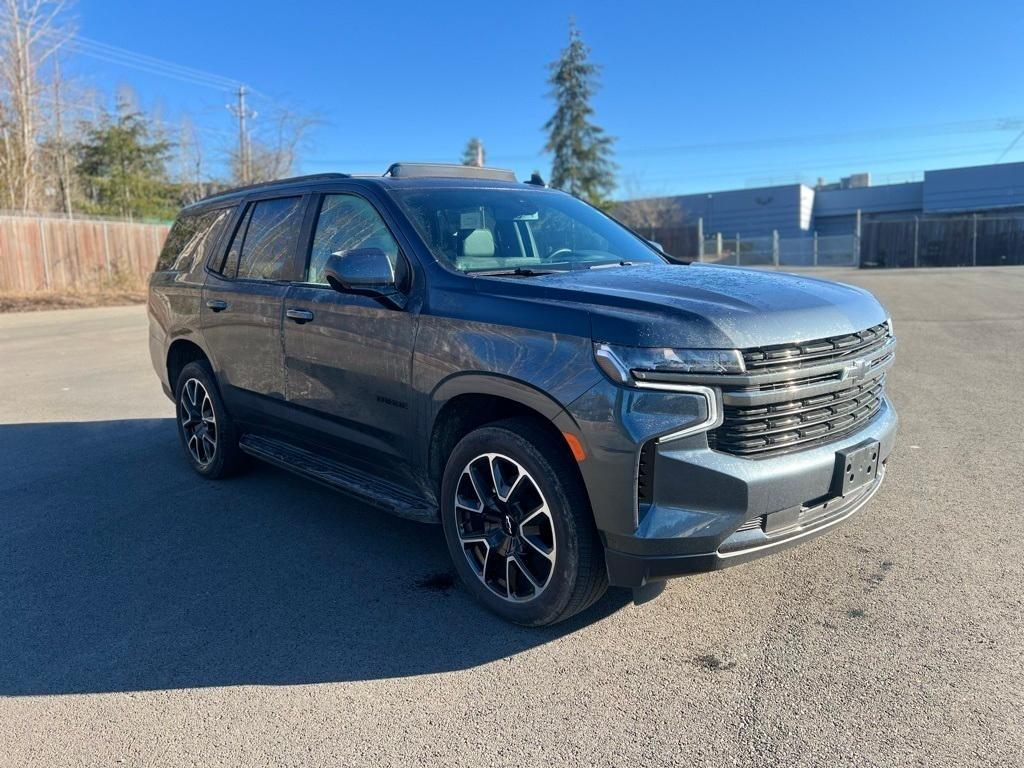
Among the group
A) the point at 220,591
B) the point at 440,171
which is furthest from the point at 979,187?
the point at 220,591

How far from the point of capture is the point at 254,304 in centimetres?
484

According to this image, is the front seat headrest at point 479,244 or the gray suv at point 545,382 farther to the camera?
the front seat headrest at point 479,244

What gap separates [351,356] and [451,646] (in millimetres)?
1602

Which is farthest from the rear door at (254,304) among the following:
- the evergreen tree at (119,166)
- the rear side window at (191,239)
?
the evergreen tree at (119,166)

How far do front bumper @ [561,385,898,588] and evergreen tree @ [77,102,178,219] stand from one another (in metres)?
42.4

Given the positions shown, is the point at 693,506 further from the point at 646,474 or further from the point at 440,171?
the point at 440,171

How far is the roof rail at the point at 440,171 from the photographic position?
181 inches

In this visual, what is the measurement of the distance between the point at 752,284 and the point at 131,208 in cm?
4335

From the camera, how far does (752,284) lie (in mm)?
3447

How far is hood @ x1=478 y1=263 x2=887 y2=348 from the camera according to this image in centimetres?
286

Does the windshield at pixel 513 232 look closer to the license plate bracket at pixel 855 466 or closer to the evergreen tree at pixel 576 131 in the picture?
the license plate bracket at pixel 855 466

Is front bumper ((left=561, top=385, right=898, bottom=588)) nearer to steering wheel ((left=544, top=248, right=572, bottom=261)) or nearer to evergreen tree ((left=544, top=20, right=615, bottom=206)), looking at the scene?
steering wheel ((left=544, top=248, right=572, bottom=261))

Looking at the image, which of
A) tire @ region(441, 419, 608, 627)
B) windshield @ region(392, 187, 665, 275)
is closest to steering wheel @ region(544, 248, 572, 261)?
windshield @ region(392, 187, 665, 275)

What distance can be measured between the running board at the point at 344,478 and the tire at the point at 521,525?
24 centimetres
